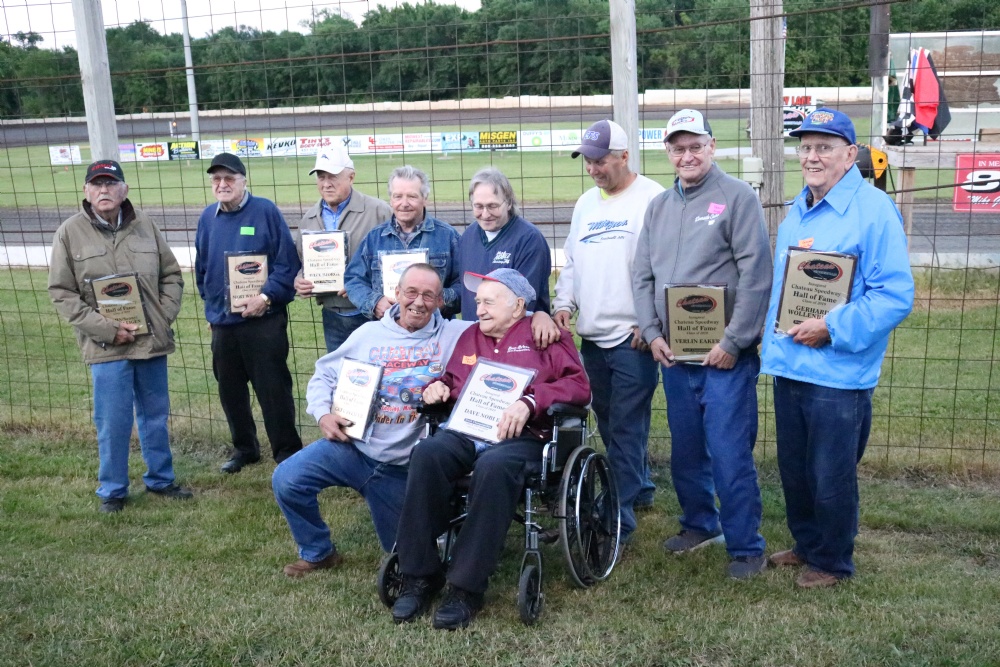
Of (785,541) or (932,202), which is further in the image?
(932,202)

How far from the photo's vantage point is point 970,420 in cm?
641

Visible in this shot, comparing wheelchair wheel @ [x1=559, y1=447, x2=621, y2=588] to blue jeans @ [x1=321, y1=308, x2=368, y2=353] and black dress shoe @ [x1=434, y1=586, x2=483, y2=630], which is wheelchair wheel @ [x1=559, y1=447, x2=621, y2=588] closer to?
black dress shoe @ [x1=434, y1=586, x2=483, y2=630]

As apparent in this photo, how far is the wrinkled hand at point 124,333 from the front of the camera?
5.59 metres

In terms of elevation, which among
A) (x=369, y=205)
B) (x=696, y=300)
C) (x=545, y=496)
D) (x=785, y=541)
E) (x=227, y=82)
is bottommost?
(x=785, y=541)

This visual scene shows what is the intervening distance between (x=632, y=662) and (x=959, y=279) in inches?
303

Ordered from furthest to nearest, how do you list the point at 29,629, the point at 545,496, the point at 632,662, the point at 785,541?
the point at 785,541 → the point at 545,496 → the point at 29,629 → the point at 632,662

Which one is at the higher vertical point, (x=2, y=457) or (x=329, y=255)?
(x=329, y=255)

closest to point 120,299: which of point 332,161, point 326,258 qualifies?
point 326,258

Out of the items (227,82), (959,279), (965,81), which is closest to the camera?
(227,82)

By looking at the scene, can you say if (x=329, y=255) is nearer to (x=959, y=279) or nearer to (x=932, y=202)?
(x=959, y=279)

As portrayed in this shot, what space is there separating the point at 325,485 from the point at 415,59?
308 cm

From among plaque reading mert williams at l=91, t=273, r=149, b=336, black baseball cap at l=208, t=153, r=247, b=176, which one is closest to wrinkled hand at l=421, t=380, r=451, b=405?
plaque reading mert williams at l=91, t=273, r=149, b=336

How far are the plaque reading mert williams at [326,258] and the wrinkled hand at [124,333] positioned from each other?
105 cm

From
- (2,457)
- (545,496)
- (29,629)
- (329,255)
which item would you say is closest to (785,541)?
(545,496)
